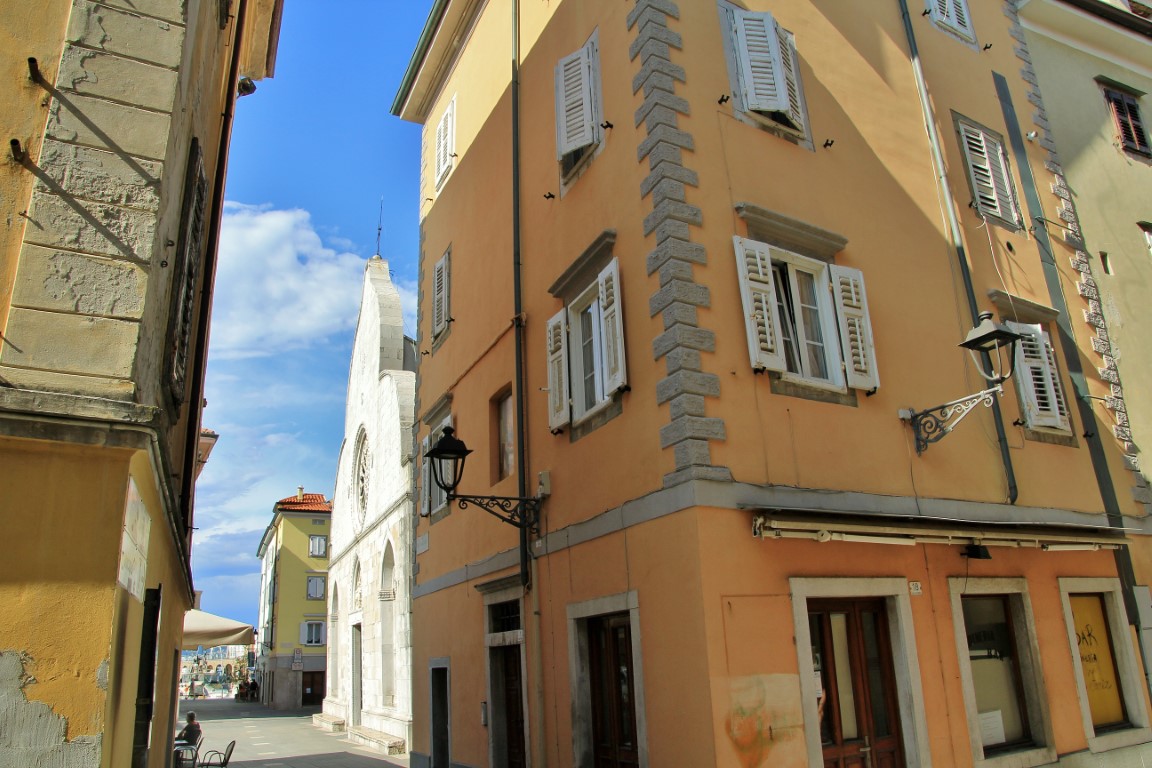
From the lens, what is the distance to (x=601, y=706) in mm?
8477

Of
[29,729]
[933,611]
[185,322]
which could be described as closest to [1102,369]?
[933,611]

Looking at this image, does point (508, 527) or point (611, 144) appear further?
point (508, 527)

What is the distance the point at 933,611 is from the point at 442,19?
12.3m

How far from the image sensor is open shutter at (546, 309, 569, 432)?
9406mm

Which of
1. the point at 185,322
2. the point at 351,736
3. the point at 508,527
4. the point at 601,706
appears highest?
the point at 185,322

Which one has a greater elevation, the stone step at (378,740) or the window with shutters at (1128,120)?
the window with shutters at (1128,120)

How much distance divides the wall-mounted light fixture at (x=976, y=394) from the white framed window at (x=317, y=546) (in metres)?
43.0

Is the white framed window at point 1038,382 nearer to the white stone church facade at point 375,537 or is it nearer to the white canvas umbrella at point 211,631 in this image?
the white stone church facade at point 375,537

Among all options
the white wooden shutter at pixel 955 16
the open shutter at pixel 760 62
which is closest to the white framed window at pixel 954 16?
the white wooden shutter at pixel 955 16

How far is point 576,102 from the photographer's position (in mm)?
9852

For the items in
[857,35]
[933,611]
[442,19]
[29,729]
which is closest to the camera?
[29,729]

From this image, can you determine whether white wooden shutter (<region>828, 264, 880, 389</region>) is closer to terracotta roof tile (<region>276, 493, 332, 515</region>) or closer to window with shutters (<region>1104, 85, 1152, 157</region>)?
window with shutters (<region>1104, 85, 1152, 157</region>)

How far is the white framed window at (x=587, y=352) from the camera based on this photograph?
27.7 ft

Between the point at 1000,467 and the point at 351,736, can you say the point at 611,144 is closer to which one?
the point at 1000,467
